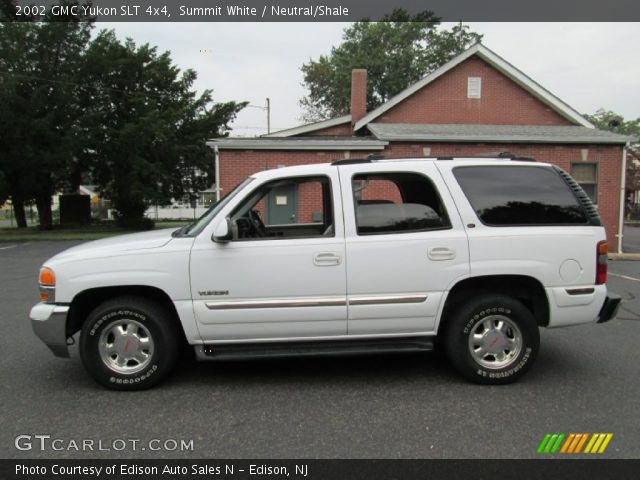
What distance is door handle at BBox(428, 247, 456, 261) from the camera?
13.5 feet

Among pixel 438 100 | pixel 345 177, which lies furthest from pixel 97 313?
pixel 438 100

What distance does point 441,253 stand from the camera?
4.11 meters

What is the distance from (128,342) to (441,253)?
271 centimetres

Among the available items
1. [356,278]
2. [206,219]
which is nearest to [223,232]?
[206,219]

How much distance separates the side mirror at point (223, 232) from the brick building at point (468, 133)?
9.69 metres

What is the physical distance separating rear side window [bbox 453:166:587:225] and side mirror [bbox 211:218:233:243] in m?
2.02

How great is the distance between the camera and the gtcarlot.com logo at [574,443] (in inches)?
125

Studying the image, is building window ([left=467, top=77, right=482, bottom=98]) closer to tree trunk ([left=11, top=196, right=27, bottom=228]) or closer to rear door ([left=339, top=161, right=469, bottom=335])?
rear door ([left=339, top=161, right=469, bottom=335])

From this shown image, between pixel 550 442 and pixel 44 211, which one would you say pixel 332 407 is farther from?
pixel 44 211

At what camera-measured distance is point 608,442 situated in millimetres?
3258

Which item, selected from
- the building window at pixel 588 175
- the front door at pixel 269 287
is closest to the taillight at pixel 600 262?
the front door at pixel 269 287

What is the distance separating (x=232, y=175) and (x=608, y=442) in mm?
11824

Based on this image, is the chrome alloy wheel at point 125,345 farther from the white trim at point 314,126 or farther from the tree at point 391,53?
the tree at point 391,53

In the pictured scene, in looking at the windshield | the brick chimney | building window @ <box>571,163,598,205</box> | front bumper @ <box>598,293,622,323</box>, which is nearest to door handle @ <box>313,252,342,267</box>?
the windshield
